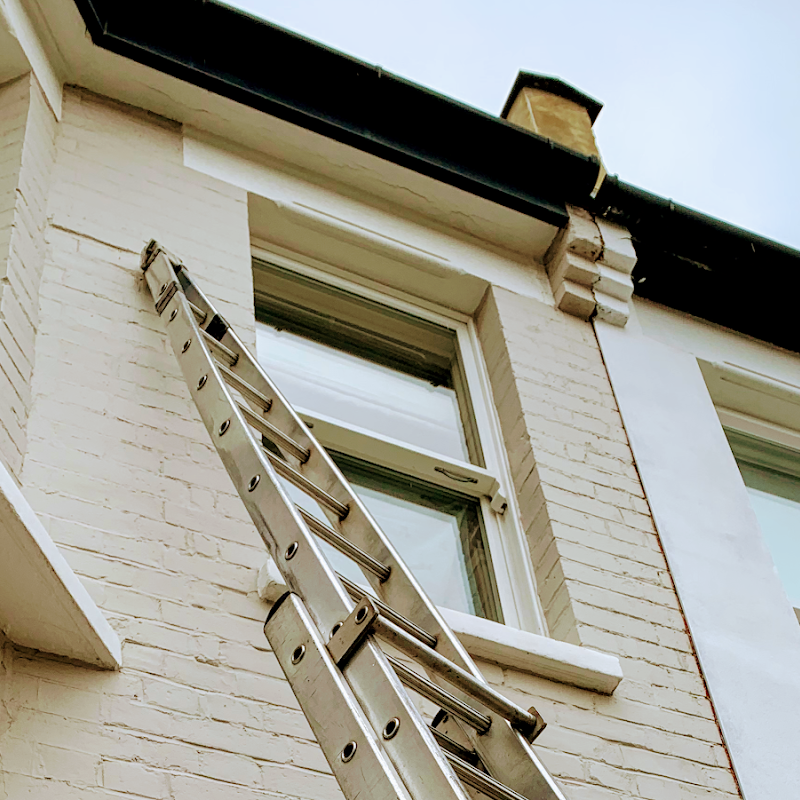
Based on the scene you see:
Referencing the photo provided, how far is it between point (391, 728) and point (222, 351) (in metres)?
1.68

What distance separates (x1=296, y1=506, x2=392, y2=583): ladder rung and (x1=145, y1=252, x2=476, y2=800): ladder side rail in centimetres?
12

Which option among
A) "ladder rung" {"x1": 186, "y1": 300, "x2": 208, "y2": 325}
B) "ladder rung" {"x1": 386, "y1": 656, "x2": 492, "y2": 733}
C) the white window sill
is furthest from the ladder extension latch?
"ladder rung" {"x1": 186, "y1": 300, "x2": 208, "y2": 325}

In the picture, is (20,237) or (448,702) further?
(20,237)

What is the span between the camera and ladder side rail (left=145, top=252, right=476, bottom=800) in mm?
1765

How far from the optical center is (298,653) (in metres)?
2.02

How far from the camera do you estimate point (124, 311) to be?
3.69m

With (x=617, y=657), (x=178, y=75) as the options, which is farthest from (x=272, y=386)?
(x=178, y=75)

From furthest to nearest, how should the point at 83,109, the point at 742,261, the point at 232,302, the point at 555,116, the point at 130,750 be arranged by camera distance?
the point at 555,116 → the point at 742,261 → the point at 83,109 → the point at 232,302 → the point at 130,750

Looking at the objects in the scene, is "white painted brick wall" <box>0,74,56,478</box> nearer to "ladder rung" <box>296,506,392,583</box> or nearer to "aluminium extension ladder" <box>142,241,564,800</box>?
"aluminium extension ladder" <box>142,241,564,800</box>

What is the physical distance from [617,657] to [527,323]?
1.67 m

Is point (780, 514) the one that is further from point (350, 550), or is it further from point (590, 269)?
point (350, 550)

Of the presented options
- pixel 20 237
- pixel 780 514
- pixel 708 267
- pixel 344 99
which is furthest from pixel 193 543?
pixel 708 267

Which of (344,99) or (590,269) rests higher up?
(344,99)

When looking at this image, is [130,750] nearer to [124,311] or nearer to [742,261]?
[124,311]
